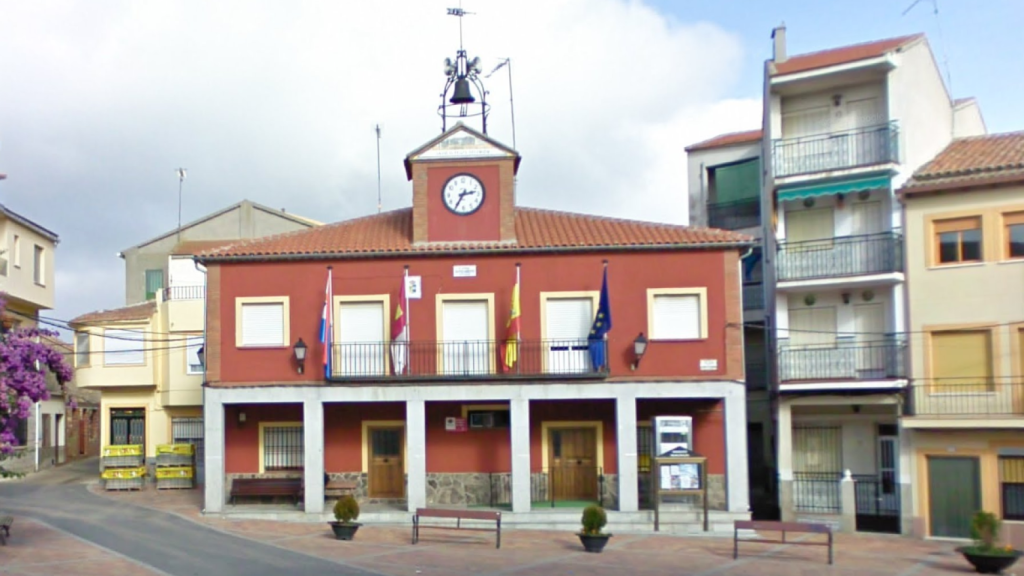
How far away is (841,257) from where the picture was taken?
2644 cm

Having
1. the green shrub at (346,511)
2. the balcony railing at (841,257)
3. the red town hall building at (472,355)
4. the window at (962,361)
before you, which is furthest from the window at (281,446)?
the window at (962,361)

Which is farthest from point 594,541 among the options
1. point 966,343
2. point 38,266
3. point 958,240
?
point 38,266

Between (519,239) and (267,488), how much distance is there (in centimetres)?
876

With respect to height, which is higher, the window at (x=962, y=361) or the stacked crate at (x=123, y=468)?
the window at (x=962, y=361)

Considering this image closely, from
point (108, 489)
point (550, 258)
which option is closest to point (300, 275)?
point (550, 258)

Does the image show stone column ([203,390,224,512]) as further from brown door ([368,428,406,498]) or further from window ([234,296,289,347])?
brown door ([368,428,406,498])

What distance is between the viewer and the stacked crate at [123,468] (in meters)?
29.5

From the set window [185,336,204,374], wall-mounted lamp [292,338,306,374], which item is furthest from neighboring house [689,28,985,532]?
window [185,336,204,374]

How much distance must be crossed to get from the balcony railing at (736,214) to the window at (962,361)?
9.13 metres

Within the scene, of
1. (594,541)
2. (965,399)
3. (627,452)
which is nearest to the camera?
(594,541)

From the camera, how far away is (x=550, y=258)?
2616cm

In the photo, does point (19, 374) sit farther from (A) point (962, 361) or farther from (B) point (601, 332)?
(A) point (962, 361)

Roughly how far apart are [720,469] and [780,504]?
1.94 metres

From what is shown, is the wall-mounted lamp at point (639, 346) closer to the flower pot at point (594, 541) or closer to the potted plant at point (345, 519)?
the flower pot at point (594, 541)
